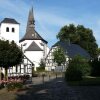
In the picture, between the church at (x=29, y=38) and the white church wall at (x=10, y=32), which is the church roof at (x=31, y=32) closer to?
the church at (x=29, y=38)

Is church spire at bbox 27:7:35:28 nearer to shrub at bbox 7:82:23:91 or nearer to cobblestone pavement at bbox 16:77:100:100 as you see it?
shrub at bbox 7:82:23:91

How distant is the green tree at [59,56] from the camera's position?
82.8 meters

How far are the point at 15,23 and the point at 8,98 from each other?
74.6 m

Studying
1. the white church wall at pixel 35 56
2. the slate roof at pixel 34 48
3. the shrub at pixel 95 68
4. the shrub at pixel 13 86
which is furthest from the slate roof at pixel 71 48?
the shrub at pixel 13 86

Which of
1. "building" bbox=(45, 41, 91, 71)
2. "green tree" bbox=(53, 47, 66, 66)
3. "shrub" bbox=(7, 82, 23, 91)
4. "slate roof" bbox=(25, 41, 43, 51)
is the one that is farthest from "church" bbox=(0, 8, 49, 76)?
"shrub" bbox=(7, 82, 23, 91)

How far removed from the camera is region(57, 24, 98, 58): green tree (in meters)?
97.4

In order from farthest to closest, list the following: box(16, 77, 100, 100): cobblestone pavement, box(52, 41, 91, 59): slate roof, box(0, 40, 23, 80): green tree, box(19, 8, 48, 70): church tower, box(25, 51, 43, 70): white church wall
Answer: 1. box(19, 8, 48, 70): church tower
2. box(25, 51, 43, 70): white church wall
3. box(52, 41, 91, 59): slate roof
4. box(0, 40, 23, 80): green tree
5. box(16, 77, 100, 100): cobblestone pavement

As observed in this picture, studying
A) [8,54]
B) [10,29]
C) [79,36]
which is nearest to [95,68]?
[8,54]

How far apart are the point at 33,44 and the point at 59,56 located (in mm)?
28299

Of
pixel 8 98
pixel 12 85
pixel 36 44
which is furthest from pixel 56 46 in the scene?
pixel 8 98

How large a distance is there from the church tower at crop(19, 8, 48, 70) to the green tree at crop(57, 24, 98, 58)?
30.5 feet

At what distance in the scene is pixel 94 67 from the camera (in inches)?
2120

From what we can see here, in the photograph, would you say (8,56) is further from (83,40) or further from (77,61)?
(83,40)

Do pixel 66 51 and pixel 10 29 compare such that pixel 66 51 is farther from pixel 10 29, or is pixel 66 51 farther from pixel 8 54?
pixel 8 54
